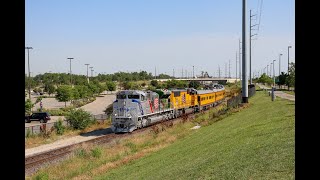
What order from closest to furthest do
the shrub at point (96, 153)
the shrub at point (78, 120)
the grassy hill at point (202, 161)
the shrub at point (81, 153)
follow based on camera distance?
the grassy hill at point (202, 161) < the shrub at point (96, 153) < the shrub at point (81, 153) < the shrub at point (78, 120)

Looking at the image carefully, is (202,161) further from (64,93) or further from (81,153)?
(64,93)

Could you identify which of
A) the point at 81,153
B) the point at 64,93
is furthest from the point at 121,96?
the point at 64,93

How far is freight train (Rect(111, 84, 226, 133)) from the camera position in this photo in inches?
1320

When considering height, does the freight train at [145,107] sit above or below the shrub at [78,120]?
above

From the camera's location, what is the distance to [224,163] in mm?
12641

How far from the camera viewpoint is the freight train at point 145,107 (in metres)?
33.5

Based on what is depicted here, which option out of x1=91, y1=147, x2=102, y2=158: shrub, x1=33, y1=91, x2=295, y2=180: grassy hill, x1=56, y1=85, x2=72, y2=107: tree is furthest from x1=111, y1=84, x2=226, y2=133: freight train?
x1=56, y1=85, x2=72, y2=107: tree

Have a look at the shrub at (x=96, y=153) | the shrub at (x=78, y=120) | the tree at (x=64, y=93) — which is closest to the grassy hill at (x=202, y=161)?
the shrub at (x=96, y=153)

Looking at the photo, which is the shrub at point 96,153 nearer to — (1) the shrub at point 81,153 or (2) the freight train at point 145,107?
(1) the shrub at point 81,153

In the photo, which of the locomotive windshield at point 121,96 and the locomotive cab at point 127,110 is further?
the locomotive windshield at point 121,96

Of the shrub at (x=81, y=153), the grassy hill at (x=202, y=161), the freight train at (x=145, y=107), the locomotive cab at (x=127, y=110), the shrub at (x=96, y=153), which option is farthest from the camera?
the freight train at (x=145, y=107)

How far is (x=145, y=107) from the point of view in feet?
115

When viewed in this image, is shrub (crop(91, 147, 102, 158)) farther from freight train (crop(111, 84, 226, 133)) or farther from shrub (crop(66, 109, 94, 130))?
shrub (crop(66, 109, 94, 130))
